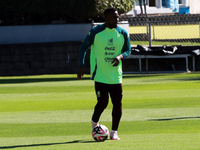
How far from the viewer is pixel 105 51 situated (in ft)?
21.9

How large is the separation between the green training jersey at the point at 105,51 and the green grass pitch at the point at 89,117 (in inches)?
35.3

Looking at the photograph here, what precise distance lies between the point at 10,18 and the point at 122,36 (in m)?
16.8

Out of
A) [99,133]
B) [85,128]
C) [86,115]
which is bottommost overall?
[86,115]

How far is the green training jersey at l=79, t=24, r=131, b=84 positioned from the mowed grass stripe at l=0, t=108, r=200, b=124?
1996 mm

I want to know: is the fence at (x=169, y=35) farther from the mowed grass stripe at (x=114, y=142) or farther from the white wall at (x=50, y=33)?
the mowed grass stripe at (x=114, y=142)

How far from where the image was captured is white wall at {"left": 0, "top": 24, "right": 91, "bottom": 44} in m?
21.2

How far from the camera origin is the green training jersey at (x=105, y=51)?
6.68m

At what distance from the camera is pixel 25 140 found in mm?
6848

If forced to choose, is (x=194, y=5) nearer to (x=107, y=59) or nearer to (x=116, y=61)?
(x=107, y=59)

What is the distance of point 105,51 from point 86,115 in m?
2.82

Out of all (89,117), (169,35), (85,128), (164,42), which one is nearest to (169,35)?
(169,35)

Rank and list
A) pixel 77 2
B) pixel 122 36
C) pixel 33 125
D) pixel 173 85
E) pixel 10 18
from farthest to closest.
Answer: pixel 10 18 < pixel 77 2 < pixel 173 85 < pixel 33 125 < pixel 122 36

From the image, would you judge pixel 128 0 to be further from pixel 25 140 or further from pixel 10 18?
pixel 25 140

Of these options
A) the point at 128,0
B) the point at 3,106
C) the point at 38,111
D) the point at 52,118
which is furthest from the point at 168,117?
the point at 128,0
